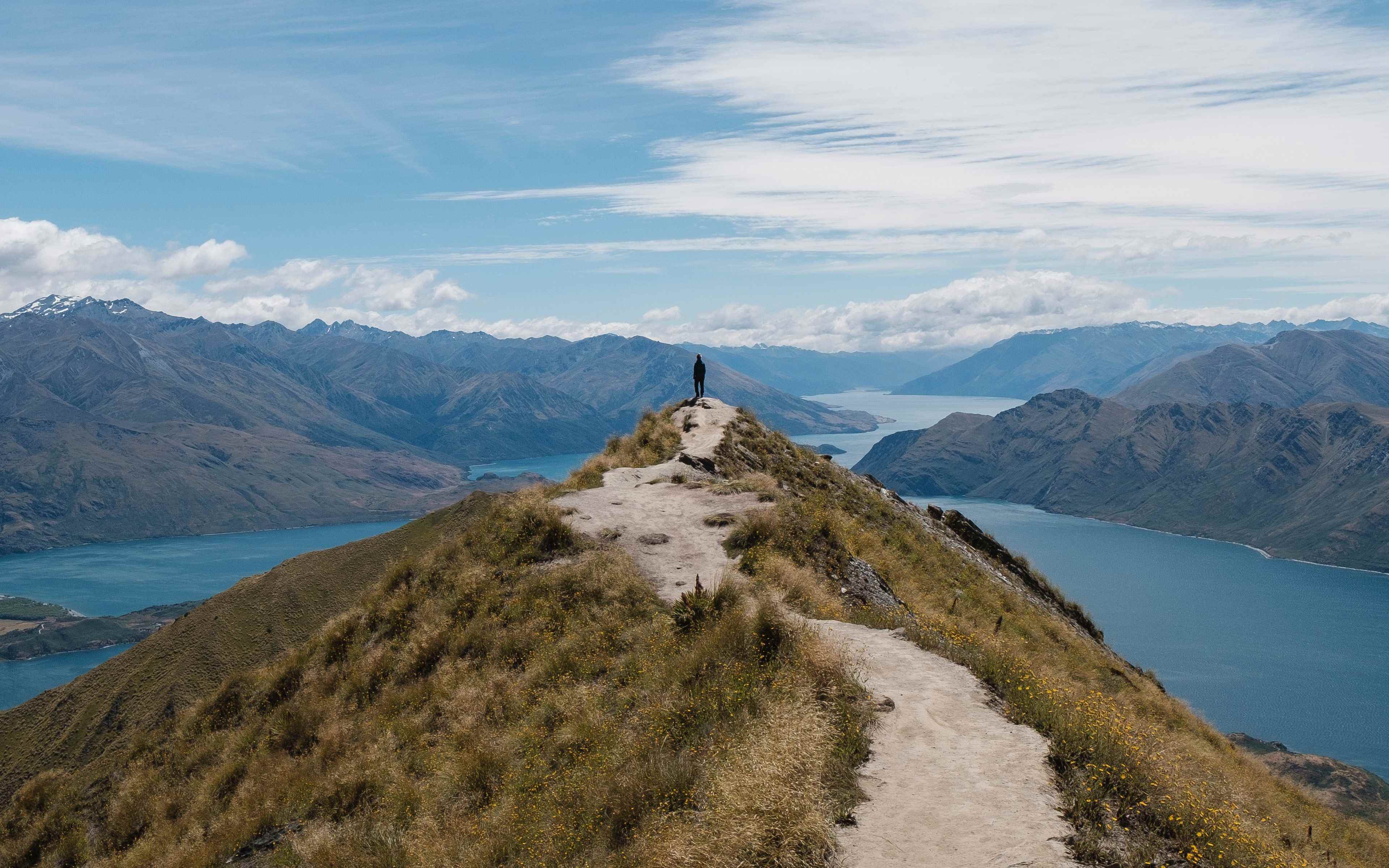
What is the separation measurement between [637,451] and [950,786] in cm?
3175

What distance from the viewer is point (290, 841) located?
1822cm

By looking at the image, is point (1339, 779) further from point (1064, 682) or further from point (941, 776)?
point (941, 776)

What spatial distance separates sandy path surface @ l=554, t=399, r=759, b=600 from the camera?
23562mm

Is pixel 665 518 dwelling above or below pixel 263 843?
above

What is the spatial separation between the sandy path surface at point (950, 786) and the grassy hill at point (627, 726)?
38 cm

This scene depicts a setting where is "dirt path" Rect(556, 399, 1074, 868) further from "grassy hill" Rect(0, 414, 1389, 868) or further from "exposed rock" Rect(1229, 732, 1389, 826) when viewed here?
"exposed rock" Rect(1229, 732, 1389, 826)

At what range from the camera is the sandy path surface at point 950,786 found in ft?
32.6

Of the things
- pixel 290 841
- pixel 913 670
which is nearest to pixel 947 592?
pixel 913 670

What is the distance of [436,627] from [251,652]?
71.1 meters

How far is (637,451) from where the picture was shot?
139 feet

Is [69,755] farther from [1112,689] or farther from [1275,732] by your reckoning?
[1275,732]

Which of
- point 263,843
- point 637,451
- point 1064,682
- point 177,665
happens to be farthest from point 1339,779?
point 177,665

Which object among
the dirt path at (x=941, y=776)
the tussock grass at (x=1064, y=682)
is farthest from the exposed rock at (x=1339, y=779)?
the dirt path at (x=941, y=776)

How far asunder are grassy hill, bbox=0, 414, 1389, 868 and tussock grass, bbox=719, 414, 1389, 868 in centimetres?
8
